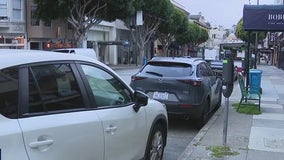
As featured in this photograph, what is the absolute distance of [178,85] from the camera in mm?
9602

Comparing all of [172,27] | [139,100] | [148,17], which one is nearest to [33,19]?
[148,17]

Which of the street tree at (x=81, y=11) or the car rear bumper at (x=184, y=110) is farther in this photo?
the street tree at (x=81, y=11)

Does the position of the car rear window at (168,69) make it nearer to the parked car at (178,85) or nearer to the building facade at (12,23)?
the parked car at (178,85)

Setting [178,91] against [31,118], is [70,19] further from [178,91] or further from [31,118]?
[31,118]

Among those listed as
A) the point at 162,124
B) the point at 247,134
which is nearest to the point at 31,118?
the point at 162,124

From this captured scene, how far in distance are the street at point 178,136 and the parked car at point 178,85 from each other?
35 cm

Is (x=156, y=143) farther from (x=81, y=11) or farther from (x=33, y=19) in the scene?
(x=33, y=19)

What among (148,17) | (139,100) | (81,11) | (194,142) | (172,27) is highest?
(148,17)

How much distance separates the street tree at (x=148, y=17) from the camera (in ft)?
166

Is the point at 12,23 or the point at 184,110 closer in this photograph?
the point at 184,110

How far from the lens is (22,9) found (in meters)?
40.5

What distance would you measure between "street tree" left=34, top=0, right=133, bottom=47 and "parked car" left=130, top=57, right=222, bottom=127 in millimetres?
26321

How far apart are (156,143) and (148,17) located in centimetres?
4979

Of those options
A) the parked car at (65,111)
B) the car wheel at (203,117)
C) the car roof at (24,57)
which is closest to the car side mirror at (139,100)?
the parked car at (65,111)
